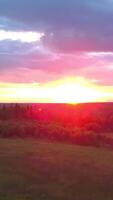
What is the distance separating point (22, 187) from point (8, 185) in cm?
52

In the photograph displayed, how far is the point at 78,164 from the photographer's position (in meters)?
22.7

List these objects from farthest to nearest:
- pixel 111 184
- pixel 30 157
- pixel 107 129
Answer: pixel 107 129, pixel 30 157, pixel 111 184

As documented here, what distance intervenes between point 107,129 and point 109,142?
13360mm

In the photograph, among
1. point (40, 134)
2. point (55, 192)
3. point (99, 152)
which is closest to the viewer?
point (55, 192)

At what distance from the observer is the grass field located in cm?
1720

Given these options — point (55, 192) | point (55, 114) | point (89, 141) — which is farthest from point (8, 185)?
point (55, 114)

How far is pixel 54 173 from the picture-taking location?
20.4 metres

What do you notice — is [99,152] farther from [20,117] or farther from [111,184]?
[20,117]

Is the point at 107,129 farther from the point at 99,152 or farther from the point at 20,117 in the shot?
the point at 99,152

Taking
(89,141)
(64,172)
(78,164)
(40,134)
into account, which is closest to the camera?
(64,172)

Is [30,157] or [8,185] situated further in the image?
[30,157]

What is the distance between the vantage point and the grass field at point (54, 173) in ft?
56.4

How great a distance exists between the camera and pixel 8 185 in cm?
1805

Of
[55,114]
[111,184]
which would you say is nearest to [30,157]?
[111,184]
